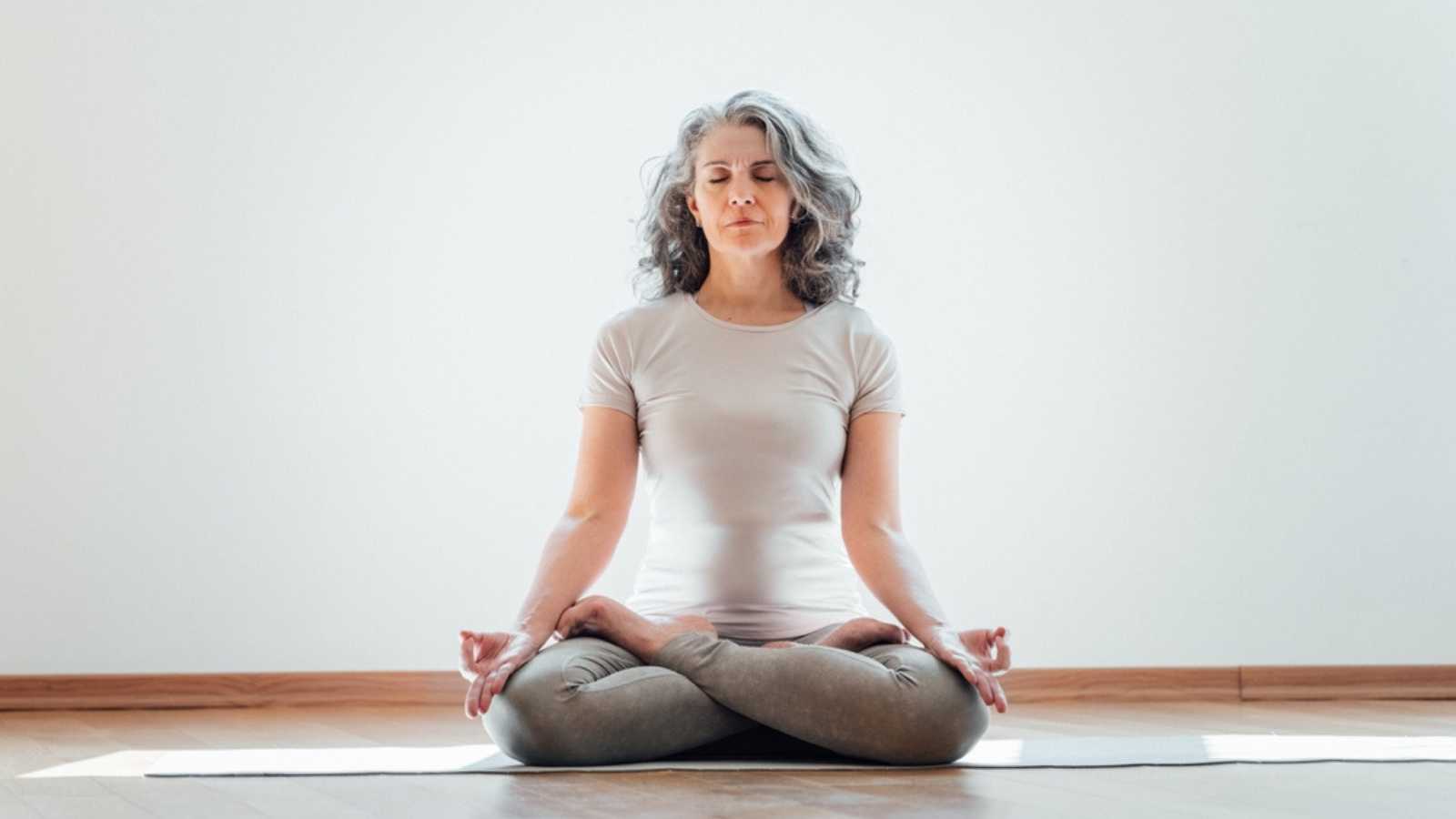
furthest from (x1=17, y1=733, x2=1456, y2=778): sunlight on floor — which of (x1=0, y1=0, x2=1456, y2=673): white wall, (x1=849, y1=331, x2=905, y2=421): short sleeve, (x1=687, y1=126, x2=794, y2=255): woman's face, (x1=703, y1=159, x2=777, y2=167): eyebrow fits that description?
(x1=0, y1=0, x2=1456, y2=673): white wall

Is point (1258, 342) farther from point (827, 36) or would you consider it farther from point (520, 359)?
point (520, 359)

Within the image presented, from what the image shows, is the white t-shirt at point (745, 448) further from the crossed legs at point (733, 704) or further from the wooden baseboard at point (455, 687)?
the wooden baseboard at point (455, 687)

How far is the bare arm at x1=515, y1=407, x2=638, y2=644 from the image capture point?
2.32 m

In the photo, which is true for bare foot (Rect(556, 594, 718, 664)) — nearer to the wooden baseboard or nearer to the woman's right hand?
the woman's right hand

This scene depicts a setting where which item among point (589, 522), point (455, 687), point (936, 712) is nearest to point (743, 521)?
point (589, 522)

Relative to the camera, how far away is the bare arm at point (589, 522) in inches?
91.2

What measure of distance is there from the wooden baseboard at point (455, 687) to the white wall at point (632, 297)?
0.14 ft

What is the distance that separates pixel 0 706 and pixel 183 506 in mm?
499

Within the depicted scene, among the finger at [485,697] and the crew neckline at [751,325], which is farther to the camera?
the crew neckline at [751,325]

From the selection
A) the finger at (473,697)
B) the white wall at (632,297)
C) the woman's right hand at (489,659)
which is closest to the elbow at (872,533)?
the woman's right hand at (489,659)

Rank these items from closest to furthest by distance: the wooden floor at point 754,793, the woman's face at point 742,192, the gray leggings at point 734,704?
1. the wooden floor at point 754,793
2. the gray leggings at point 734,704
3. the woman's face at point 742,192

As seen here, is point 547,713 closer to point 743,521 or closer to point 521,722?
point 521,722

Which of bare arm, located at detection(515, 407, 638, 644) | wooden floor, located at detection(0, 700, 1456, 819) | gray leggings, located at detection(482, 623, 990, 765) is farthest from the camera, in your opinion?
bare arm, located at detection(515, 407, 638, 644)

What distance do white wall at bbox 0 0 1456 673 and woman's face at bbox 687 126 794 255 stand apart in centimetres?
100
